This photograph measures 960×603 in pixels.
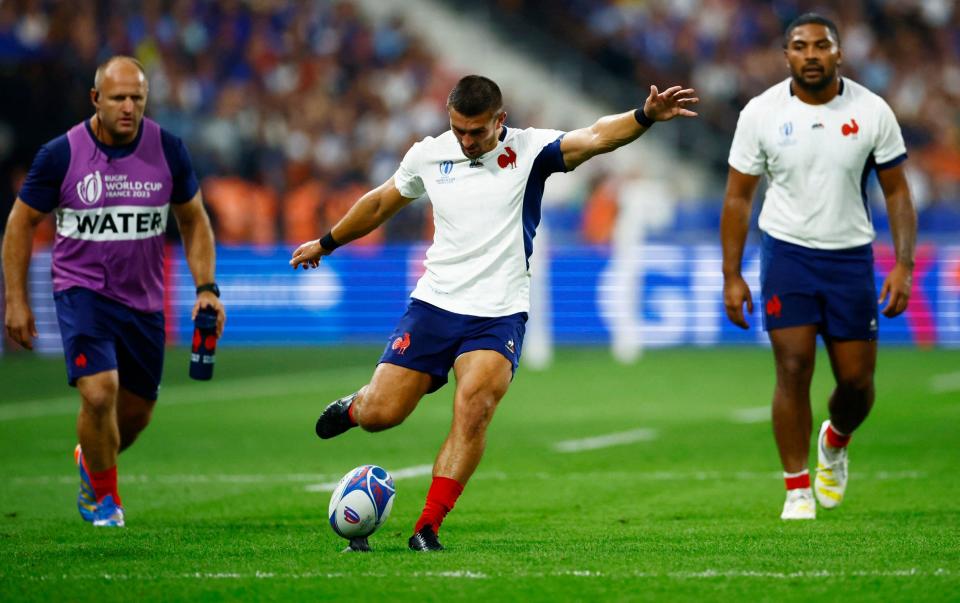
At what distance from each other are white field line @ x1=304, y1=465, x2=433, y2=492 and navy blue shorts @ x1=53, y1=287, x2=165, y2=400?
145 centimetres

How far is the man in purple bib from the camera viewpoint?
845cm

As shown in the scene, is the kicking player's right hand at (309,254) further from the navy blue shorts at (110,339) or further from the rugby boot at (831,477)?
the rugby boot at (831,477)

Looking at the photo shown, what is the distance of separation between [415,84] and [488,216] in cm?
2175

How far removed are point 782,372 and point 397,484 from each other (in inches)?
113

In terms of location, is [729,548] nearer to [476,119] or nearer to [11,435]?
[476,119]

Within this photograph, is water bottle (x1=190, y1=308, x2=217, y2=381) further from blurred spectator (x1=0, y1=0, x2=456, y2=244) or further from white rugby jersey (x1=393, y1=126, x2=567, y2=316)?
blurred spectator (x1=0, y1=0, x2=456, y2=244)

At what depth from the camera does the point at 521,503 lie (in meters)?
9.30

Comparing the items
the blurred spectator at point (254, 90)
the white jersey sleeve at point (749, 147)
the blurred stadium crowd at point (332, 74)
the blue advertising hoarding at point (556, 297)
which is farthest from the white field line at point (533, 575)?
the blurred stadium crowd at point (332, 74)

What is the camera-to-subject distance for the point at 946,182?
25.1 meters

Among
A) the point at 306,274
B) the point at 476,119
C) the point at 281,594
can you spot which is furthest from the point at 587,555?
the point at 306,274

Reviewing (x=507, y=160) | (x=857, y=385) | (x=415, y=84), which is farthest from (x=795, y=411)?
(x=415, y=84)

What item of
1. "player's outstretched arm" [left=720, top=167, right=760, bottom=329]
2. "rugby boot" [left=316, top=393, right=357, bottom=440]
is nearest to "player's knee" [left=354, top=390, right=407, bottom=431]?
"rugby boot" [left=316, top=393, right=357, bottom=440]

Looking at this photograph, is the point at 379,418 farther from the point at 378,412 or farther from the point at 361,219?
the point at 361,219

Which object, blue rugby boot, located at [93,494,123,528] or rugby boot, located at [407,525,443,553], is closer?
rugby boot, located at [407,525,443,553]
